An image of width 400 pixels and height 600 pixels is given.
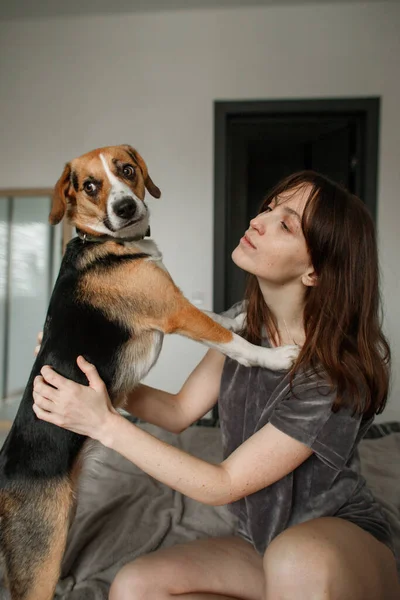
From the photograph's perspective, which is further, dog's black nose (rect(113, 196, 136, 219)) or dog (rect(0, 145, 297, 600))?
dog's black nose (rect(113, 196, 136, 219))

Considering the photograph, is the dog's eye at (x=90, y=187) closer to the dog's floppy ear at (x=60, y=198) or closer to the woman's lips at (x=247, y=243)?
the dog's floppy ear at (x=60, y=198)

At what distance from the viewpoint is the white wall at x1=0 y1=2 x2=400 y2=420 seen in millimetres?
3402

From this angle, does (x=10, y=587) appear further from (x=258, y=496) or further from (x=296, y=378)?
(x=296, y=378)

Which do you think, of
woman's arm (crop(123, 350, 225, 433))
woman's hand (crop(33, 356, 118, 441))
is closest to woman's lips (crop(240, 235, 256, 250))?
woman's arm (crop(123, 350, 225, 433))

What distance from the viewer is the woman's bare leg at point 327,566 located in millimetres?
987

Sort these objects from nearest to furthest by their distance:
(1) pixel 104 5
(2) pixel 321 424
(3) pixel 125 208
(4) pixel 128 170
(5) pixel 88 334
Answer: (2) pixel 321 424 → (5) pixel 88 334 → (3) pixel 125 208 → (4) pixel 128 170 → (1) pixel 104 5

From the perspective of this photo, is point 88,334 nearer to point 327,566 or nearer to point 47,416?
point 47,416

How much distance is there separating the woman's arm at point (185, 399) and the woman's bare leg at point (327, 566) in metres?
0.52

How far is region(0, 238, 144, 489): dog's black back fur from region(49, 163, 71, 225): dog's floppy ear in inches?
7.7

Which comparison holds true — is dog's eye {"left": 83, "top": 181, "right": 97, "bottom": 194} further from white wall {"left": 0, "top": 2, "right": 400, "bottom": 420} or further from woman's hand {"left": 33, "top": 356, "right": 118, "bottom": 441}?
white wall {"left": 0, "top": 2, "right": 400, "bottom": 420}

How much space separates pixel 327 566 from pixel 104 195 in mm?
1123

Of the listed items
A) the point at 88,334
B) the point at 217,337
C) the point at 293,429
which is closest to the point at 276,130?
the point at 217,337

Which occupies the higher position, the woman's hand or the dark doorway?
the dark doorway

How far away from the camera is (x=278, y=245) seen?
1.24 meters
